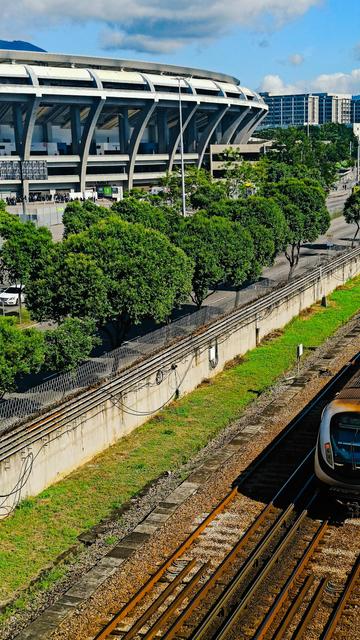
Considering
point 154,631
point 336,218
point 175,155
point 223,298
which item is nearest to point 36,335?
point 154,631

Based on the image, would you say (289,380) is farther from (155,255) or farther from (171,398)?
(155,255)

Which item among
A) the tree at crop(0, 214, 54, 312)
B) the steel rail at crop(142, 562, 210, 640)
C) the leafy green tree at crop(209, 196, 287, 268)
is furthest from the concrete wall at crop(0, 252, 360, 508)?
the tree at crop(0, 214, 54, 312)

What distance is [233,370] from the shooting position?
37188mm

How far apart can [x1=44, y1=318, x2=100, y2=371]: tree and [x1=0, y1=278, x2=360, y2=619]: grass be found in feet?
11.9

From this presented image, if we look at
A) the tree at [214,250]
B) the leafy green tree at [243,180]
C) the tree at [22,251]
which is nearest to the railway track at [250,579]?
the tree at [214,250]

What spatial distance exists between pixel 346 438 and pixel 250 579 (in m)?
4.48

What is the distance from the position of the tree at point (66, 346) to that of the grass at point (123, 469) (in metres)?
3.62

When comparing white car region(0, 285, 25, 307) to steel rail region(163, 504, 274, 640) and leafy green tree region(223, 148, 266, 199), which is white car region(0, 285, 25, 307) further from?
leafy green tree region(223, 148, 266, 199)

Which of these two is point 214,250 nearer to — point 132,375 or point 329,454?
point 132,375

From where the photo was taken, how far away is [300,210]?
6272cm

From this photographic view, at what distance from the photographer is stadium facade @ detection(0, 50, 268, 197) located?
9950 centimetres

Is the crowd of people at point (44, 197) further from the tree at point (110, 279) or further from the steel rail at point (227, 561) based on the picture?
the steel rail at point (227, 561)

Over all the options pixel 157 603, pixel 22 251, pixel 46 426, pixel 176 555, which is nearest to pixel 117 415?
pixel 46 426

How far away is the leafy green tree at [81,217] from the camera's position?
49037mm
